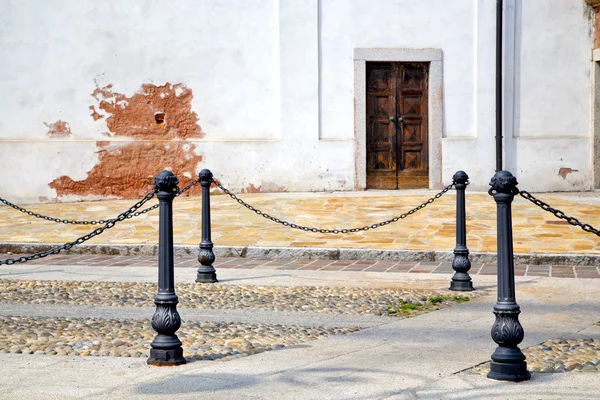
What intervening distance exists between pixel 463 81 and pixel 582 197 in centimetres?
268

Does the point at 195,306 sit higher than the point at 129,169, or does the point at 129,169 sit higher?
the point at 129,169

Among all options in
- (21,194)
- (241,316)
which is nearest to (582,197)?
(21,194)

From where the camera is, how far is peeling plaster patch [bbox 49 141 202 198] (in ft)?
51.1

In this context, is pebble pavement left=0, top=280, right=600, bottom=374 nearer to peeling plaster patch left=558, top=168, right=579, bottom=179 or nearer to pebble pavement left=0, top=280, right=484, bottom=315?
pebble pavement left=0, top=280, right=484, bottom=315

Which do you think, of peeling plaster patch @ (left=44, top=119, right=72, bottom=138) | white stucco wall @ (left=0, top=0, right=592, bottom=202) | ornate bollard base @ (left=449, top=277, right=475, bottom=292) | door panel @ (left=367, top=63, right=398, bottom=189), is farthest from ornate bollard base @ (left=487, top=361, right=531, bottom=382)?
peeling plaster patch @ (left=44, top=119, right=72, bottom=138)

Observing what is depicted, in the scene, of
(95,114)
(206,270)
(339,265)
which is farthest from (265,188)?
(206,270)

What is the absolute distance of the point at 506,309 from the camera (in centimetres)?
483

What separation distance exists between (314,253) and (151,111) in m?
6.45

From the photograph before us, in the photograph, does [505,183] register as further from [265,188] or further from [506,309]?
[265,188]

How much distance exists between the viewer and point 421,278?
858cm

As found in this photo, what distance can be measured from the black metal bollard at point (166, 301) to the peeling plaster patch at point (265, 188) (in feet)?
34.0

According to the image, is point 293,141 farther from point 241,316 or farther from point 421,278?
point 241,316

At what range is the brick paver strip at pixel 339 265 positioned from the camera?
8969 mm

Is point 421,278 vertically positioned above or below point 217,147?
below
